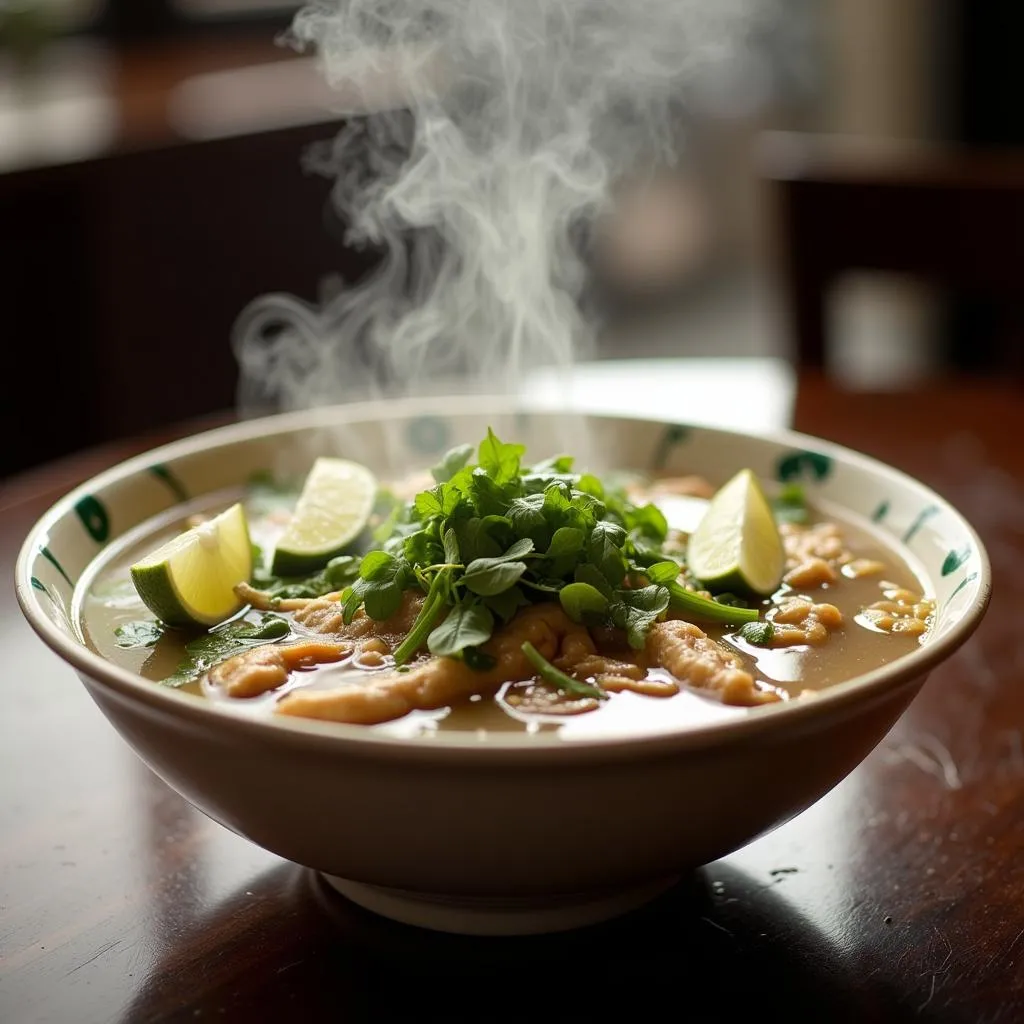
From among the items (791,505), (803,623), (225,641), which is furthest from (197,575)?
(791,505)

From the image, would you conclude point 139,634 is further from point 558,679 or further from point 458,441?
point 458,441

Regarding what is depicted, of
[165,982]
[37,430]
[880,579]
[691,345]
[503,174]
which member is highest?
[503,174]

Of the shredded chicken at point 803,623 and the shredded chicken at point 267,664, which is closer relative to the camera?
the shredded chicken at point 267,664

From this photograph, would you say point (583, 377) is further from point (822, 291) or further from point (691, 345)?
point (691, 345)

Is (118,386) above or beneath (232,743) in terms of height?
beneath

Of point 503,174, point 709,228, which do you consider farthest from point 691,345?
point 503,174

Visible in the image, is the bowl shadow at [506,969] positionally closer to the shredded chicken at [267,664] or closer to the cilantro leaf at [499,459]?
the shredded chicken at [267,664]

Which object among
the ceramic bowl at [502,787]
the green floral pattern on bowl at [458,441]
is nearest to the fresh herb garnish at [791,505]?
the green floral pattern on bowl at [458,441]
